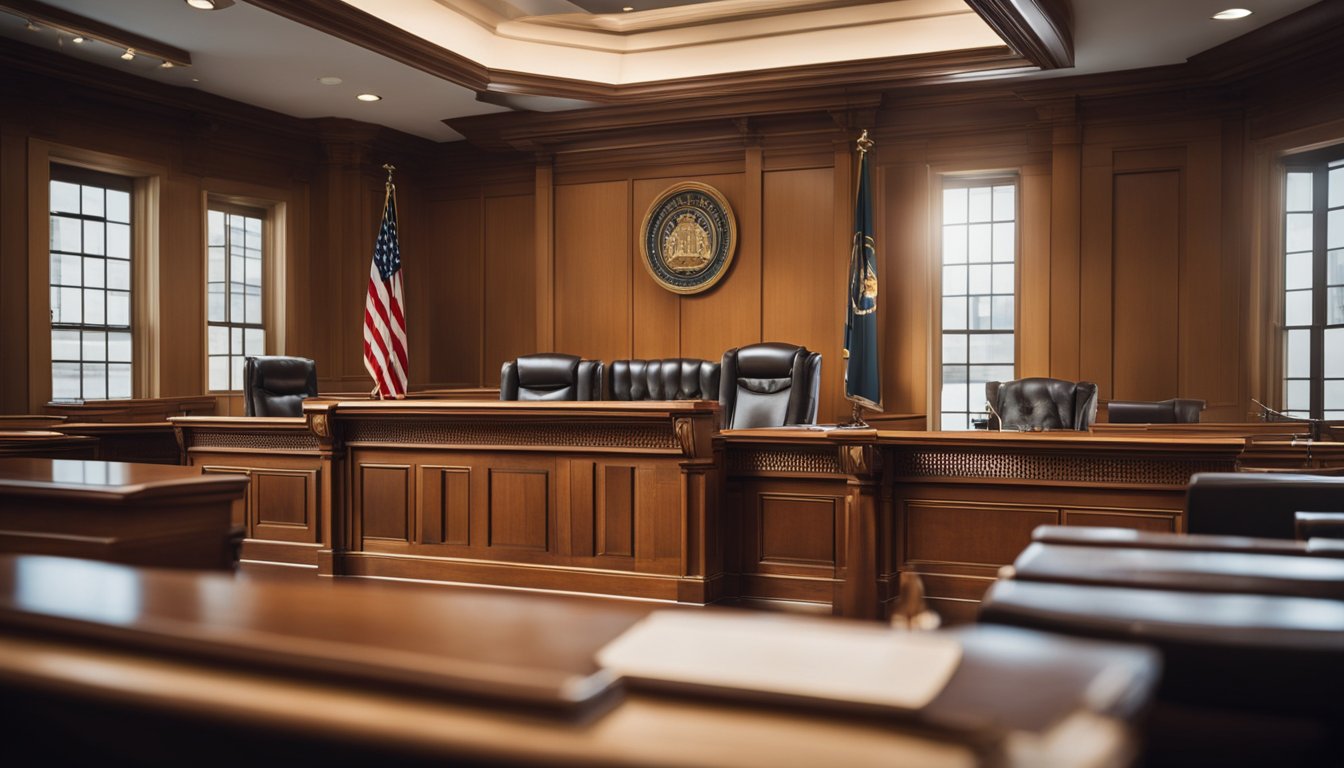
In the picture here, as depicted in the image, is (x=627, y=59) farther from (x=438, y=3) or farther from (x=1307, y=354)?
(x=1307, y=354)

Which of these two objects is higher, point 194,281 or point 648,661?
point 194,281

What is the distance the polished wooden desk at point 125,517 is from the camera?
203cm

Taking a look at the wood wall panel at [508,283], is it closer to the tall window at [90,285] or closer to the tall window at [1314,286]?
the tall window at [90,285]

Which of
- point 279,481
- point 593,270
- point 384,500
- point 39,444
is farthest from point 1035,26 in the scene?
point 39,444

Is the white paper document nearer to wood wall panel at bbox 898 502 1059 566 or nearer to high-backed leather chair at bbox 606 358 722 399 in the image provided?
wood wall panel at bbox 898 502 1059 566

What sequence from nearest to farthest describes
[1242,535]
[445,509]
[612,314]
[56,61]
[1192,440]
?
[1242,535] → [1192,440] → [445,509] → [56,61] → [612,314]

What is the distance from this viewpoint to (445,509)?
531 cm

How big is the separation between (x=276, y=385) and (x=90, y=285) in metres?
1.90

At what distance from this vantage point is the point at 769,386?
6.14 m

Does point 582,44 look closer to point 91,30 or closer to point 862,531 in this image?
point 91,30

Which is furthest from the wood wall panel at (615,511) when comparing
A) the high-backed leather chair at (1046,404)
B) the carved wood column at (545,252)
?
the carved wood column at (545,252)

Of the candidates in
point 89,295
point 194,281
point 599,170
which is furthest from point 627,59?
point 89,295

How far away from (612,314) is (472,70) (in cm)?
237

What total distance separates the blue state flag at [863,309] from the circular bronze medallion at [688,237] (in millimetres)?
1668
